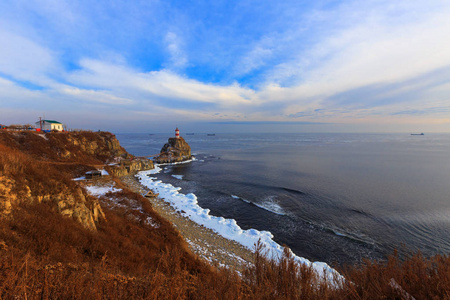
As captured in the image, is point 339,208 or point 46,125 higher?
point 46,125

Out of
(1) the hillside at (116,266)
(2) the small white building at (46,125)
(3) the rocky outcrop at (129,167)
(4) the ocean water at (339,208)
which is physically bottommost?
(4) the ocean water at (339,208)

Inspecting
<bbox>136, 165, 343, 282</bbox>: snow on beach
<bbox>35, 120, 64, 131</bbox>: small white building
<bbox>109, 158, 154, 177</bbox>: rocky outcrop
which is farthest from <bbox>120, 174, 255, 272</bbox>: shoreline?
<bbox>35, 120, 64, 131</bbox>: small white building

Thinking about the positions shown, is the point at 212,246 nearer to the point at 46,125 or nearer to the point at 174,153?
the point at 174,153

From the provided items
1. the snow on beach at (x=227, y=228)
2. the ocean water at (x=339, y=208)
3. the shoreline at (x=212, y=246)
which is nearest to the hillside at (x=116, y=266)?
the shoreline at (x=212, y=246)

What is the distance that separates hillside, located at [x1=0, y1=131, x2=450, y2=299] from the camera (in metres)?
3.92

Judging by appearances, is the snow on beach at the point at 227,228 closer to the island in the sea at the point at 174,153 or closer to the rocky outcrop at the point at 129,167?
the rocky outcrop at the point at 129,167

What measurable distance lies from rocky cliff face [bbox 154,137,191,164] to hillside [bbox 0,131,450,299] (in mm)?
44917

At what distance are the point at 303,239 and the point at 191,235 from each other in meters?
10.4

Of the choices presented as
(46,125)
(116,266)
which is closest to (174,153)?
(46,125)

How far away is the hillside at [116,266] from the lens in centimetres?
392

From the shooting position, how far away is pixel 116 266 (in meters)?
6.23

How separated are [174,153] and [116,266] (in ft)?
191

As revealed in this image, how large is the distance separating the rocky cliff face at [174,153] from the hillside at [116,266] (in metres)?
44.9

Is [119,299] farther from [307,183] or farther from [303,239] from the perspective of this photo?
[307,183]
